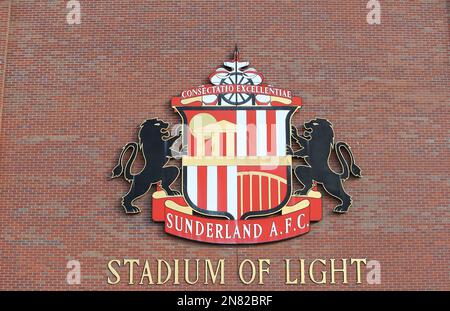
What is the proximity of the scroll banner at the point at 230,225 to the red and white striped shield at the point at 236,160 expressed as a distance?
4.8 inches

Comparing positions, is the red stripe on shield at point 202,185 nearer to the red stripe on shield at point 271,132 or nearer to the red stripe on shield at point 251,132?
the red stripe on shield at point 251,132

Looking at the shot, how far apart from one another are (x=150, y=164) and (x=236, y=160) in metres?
1.50

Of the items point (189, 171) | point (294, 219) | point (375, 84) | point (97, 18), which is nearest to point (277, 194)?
point (294, 219)

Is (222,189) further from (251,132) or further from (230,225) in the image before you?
(251,132)

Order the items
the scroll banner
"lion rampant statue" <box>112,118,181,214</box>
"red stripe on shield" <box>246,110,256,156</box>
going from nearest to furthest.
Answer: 1. the scroll banner
2. "lion rampant statue" <box>112,118,181,214</box>
3. "red stripe on shield" <box>246,110,256,156</box>

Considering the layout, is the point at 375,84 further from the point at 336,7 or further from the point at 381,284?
the point at 381,284

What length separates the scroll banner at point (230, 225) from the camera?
13344 mm

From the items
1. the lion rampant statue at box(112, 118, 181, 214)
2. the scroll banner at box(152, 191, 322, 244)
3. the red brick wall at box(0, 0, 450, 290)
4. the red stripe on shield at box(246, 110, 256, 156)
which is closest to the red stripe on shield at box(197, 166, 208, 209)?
the scroll banner at box(152, 191, 322, 244)

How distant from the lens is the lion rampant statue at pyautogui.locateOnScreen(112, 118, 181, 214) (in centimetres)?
1355

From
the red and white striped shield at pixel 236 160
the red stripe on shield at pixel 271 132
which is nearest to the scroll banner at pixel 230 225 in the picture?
the red and white striped shield at pixel 236 160

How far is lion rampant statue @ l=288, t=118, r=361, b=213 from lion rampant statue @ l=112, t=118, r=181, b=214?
2150 millimetres

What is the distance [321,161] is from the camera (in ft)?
44.9

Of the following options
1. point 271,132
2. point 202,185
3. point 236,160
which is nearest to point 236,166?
point 236,160

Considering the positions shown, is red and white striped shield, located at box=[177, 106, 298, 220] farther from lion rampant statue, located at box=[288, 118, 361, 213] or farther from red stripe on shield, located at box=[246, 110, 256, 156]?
lion rampant statue, located at box=[288, 118, 361, 213]
